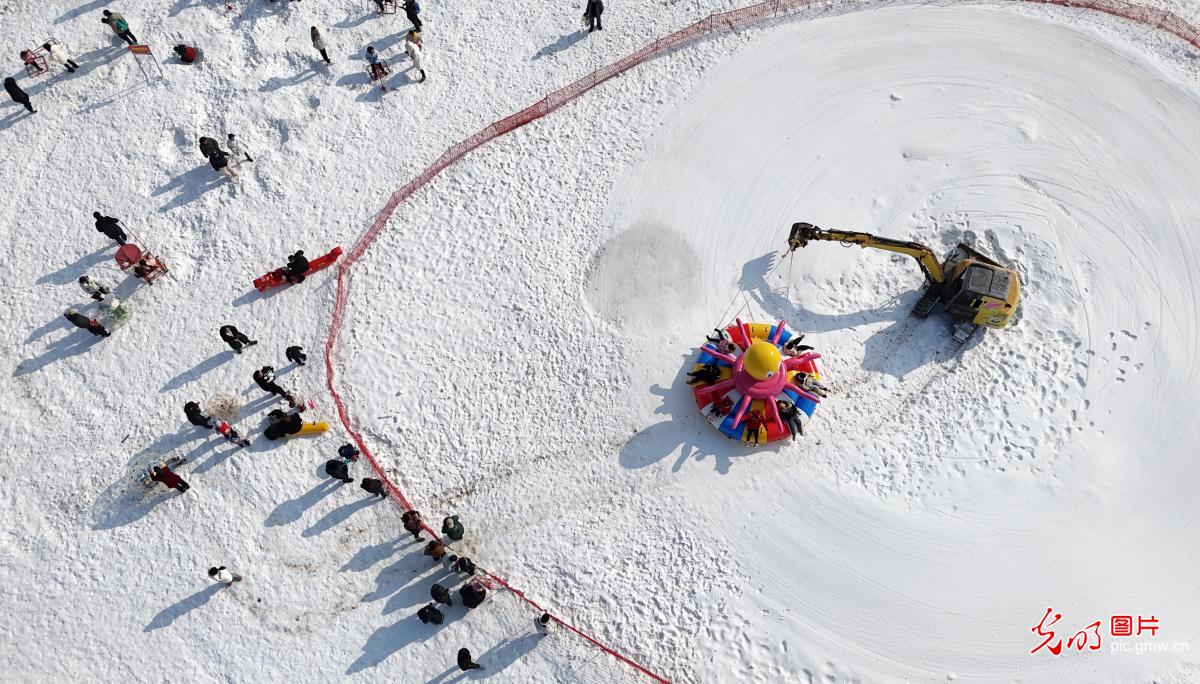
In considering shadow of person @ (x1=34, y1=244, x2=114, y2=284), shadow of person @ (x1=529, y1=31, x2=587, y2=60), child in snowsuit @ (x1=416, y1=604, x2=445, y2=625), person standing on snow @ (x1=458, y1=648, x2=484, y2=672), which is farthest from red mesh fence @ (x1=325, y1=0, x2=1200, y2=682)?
shadow of person @ (x1=34, y1=244, x2=114, y2=284)

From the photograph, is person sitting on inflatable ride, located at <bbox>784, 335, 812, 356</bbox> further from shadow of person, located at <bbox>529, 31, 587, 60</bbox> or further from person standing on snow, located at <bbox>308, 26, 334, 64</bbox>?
person standing on snow, located at <bbox>308, 26, 334, 64</bbox>

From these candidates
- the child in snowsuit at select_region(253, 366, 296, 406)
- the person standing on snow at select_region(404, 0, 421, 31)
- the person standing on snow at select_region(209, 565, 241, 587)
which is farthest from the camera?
the person standing on snow at select_region(404, 0, 421, 31)

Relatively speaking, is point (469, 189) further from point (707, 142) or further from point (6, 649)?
point (6, 649)

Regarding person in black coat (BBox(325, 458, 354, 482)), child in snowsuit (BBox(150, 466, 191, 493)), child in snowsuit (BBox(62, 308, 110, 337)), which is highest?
child in snowsuit (BBox(62, 308, 110, 337))

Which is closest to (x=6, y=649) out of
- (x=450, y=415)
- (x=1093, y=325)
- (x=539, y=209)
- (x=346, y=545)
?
(x=346, y=545)

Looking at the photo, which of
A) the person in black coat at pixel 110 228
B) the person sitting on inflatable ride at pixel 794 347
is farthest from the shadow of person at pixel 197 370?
the person sitting on inflatable ride at pixel 794 347

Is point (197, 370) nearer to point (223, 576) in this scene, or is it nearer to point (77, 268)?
point (77, 268)
